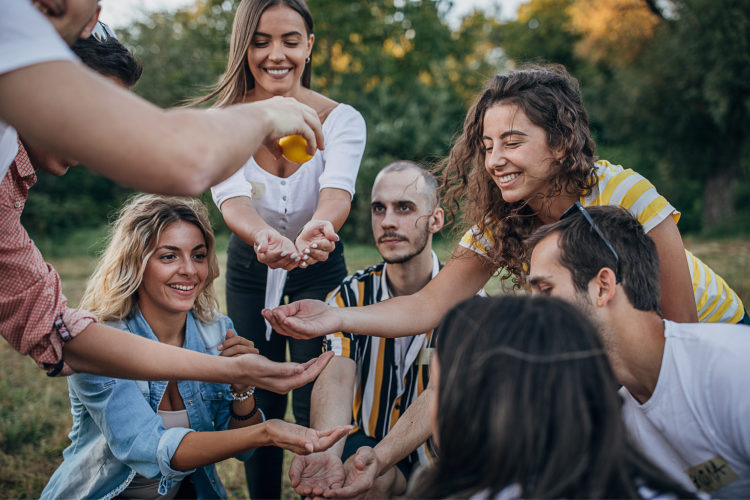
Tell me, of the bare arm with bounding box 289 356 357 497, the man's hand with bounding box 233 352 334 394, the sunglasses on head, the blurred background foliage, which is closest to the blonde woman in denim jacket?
the man's hand with bounding box 233 352 334 394

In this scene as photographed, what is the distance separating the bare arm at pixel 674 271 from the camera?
2.59m

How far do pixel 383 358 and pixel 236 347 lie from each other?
111cm

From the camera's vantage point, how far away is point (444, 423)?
157 centimetres

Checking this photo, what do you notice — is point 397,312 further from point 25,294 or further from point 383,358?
point 25,294

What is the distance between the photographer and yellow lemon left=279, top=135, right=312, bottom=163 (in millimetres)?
1945

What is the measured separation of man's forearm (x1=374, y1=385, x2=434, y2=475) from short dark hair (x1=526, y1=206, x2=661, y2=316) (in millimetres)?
1150

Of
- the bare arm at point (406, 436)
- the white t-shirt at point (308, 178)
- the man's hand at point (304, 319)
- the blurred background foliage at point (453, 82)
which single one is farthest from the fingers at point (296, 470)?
the blurred background foliage at point (453, 82)

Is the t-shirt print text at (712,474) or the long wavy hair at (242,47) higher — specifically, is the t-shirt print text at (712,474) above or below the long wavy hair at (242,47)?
below

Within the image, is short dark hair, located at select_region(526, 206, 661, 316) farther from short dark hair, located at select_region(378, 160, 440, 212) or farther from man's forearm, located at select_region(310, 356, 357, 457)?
short dark hair, located at select_region(378, 160, 440, 212)

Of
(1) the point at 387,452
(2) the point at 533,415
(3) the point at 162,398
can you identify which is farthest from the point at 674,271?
(3) the point at 162,398

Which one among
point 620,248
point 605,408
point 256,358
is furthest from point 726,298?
point 256,358

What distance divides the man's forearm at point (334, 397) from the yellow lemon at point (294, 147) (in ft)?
5.48

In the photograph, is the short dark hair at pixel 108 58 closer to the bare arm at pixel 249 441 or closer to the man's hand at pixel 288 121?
the man's hand at pixel 288 121

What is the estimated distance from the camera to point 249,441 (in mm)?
2482
